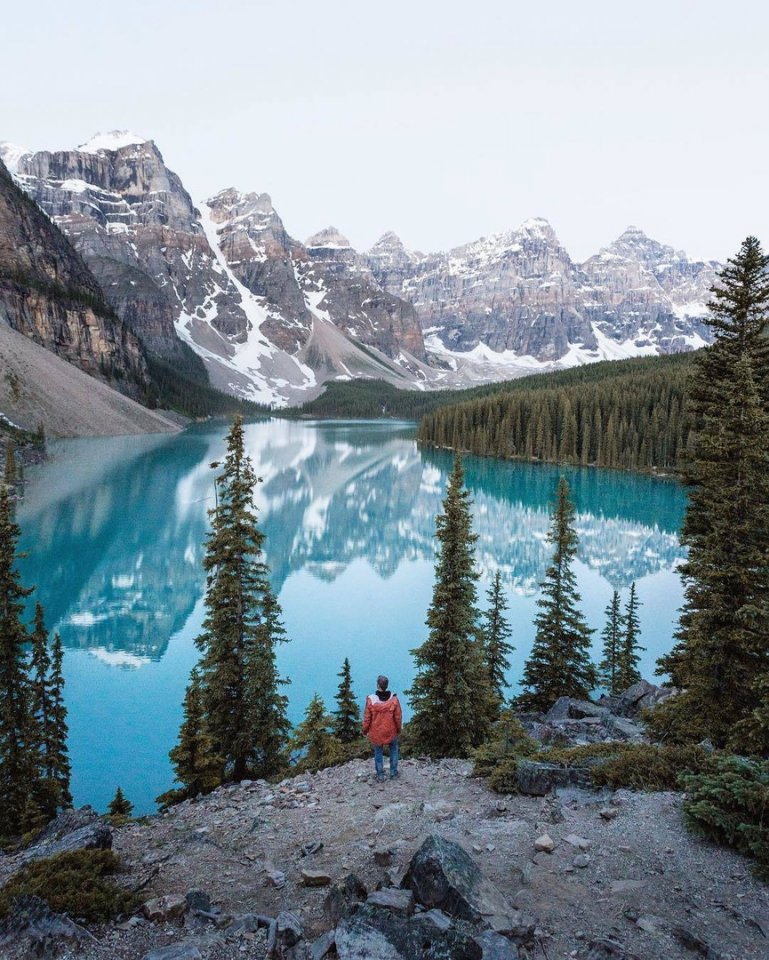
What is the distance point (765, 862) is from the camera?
21.7 feet

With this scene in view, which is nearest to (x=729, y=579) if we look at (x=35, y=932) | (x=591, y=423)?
(x=35, y=932)

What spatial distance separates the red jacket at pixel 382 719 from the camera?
11.3 m

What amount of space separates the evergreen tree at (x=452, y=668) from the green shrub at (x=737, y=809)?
6400mm

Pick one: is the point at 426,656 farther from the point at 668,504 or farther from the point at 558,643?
the point at 668,504

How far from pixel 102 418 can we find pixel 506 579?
104 metres

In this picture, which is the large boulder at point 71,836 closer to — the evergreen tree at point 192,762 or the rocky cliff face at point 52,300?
the evergreen tree at point 192,762

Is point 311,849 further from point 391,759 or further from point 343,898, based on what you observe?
point 391,759

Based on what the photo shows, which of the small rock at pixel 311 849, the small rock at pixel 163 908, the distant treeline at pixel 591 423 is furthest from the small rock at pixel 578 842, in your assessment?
the distant treeline at pixel 591 423

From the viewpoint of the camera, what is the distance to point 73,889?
6.66 meters

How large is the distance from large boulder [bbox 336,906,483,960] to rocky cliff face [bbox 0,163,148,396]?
483 ft

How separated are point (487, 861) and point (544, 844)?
0.74m

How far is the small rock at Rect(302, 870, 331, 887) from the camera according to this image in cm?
720

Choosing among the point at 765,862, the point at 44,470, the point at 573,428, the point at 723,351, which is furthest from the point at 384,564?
the point at 573,428

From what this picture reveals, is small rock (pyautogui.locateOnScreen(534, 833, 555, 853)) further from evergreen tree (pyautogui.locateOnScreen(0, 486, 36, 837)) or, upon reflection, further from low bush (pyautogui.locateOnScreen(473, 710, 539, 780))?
evergreen tree (pyautogui.locateOnScreen(0, 486, 36, 837))
